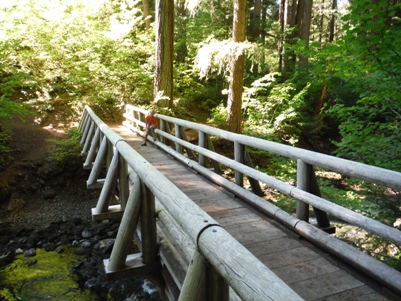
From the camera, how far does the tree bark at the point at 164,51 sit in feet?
37.8

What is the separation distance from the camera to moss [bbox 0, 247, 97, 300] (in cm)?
615

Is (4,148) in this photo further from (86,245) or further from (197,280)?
(197,280)

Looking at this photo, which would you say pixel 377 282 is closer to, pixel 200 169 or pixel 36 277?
pixel 200 169

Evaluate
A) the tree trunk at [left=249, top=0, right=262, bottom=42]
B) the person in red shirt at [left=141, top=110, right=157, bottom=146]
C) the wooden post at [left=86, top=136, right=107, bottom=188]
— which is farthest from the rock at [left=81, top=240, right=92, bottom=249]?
the tree trunk at [left=249, top=0, right=262, bottom=42]

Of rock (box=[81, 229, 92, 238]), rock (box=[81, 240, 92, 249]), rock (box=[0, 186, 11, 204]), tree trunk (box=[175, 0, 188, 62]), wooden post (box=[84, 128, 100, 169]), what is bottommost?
rock (box=[81, 240, 92, 249])

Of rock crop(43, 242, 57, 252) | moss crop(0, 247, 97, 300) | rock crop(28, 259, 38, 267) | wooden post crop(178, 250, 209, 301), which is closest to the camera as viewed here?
wooden post crop(178, 250, 209, 301)

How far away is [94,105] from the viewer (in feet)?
46.3

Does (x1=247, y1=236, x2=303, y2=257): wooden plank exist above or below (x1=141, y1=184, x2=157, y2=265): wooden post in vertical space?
below

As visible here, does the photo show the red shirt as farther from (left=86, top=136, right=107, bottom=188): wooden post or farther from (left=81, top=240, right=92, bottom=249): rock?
(left=86, top=136, right=107, bottom=188): wooden post

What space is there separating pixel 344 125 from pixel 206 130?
2664 millimetres

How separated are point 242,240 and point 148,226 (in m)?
1.27

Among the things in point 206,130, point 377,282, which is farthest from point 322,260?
A: point 206,130

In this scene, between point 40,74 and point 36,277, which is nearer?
point 36,277

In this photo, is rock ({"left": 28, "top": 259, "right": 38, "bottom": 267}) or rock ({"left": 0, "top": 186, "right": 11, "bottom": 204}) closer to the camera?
rock ({"left": 28, "top": 259, "right": 38, "bottom": 267})
